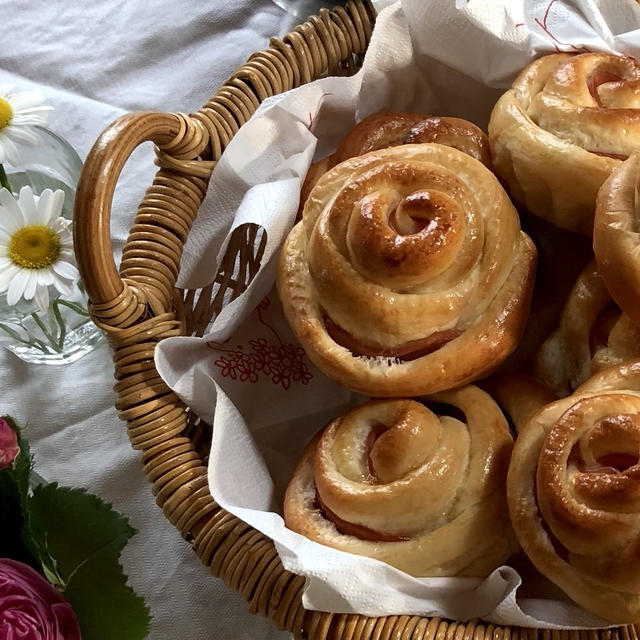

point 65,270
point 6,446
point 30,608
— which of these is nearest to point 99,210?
point 65,270

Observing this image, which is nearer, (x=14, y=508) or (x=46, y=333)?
(x=14, y=508)

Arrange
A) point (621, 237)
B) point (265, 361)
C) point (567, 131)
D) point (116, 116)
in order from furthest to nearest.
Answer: point (116, 116) → point (265, 361) → point (567, 131) → point (621, 237)

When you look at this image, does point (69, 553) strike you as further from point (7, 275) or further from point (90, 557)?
point (7, 275)

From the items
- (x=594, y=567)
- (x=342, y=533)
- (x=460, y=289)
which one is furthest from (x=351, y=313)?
(x=594, y=567)

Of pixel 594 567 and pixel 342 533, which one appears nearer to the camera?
pixel 594 567

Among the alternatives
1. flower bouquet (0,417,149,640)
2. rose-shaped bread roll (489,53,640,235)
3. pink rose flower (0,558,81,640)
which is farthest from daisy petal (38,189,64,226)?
rose-shaped bread roll (489,53,640,235)

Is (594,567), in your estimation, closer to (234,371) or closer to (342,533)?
(342,533)

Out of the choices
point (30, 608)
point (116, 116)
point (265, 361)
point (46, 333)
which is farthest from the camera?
point (116, 116)

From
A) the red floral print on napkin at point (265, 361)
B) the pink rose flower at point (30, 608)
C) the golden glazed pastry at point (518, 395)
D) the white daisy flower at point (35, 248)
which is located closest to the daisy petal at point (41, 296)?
the white daisy flower at point (35, 248)
